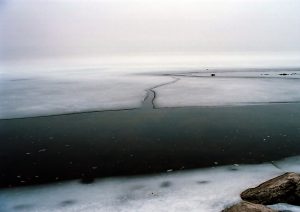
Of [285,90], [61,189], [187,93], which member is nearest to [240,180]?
[61,189]

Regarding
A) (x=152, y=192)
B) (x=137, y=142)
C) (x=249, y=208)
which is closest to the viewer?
(x=249, y=208)

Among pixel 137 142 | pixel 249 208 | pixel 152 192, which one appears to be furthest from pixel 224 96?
pixel 249 208

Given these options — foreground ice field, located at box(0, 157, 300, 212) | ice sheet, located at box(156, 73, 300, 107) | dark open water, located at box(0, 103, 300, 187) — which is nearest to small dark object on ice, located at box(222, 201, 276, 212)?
foreground ice field, located at box(0, 157, 300, 212)

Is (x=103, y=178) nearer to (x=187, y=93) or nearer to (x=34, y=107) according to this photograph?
(x=34, y=107)

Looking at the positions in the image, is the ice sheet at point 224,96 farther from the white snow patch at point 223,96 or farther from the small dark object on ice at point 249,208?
the small dark object on ice at point 249,208

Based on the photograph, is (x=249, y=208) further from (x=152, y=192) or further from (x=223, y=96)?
(x=223, y=96)

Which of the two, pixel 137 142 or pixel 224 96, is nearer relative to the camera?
pixel 137 142

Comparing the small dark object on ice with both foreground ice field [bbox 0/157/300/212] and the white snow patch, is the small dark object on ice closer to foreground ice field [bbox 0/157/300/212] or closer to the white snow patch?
foreground ice field [bbox 0/157/300/212]
